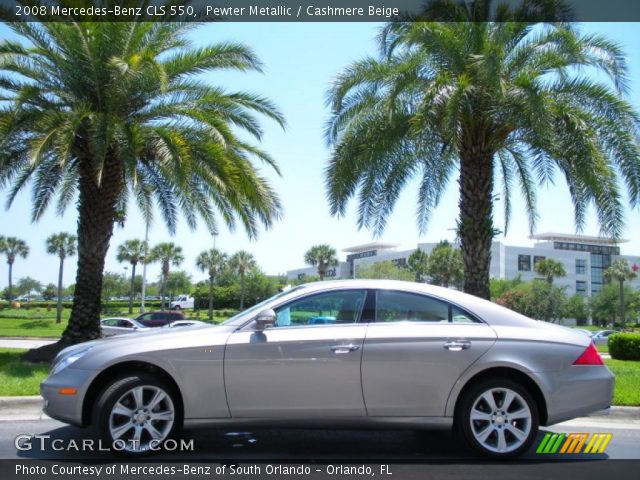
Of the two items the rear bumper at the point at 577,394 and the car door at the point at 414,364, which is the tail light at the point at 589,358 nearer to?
the rear bumper at the point at 577,394

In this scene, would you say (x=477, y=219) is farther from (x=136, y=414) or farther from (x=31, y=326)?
(x=31, y=326)

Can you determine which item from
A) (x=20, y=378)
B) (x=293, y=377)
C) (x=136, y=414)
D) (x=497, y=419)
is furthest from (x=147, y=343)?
(x=20, y=378)

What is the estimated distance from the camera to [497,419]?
17.6 ft

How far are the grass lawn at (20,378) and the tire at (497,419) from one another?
5738 millimetres

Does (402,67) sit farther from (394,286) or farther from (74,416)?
(74,416)

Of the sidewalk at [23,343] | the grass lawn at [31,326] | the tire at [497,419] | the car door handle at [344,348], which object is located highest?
the car door handle at [344,348]

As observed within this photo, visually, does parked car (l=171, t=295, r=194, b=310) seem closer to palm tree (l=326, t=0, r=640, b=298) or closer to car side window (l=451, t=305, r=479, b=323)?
palm tree (l=326, t=0, r=640, b=298)

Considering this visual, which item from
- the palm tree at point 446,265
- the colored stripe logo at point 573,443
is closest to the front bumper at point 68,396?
the colored stripe logo at point 573,443

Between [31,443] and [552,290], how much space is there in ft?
233

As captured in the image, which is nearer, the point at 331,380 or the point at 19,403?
the point at 331,380

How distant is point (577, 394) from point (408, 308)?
5.37 ft

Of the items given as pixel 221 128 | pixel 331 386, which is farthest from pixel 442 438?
pixel 221 128

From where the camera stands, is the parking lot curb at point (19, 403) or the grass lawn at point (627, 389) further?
the grass lawn at point (627, 389)

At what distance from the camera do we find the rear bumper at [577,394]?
537 centimetres
